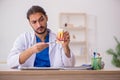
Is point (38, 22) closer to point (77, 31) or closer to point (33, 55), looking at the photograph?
point (33, 55)

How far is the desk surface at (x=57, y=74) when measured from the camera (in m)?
1.33

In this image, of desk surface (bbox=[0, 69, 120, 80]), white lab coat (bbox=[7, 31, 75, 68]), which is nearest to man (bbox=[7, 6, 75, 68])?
white lab coat (bbox=[7, 31, 75, 68])

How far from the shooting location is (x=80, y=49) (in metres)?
5.31

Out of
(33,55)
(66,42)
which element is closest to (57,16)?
(33,55)

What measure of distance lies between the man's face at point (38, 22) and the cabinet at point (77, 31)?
10.8ft

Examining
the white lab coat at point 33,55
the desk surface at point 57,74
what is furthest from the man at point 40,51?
A: the desk surface at point 57,74

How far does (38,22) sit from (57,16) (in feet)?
11.2

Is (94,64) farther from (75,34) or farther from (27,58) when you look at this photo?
(75,34)

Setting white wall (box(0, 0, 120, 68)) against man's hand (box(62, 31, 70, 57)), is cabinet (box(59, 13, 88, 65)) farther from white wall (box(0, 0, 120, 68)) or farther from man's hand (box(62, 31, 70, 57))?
man's hand (box(62, 31, 70, 57))

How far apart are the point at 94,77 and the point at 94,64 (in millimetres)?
260

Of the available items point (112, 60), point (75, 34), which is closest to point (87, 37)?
point (75, 34)

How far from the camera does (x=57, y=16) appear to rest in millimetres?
5340

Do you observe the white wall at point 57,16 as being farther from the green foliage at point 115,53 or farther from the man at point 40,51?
the man at point 40,51
